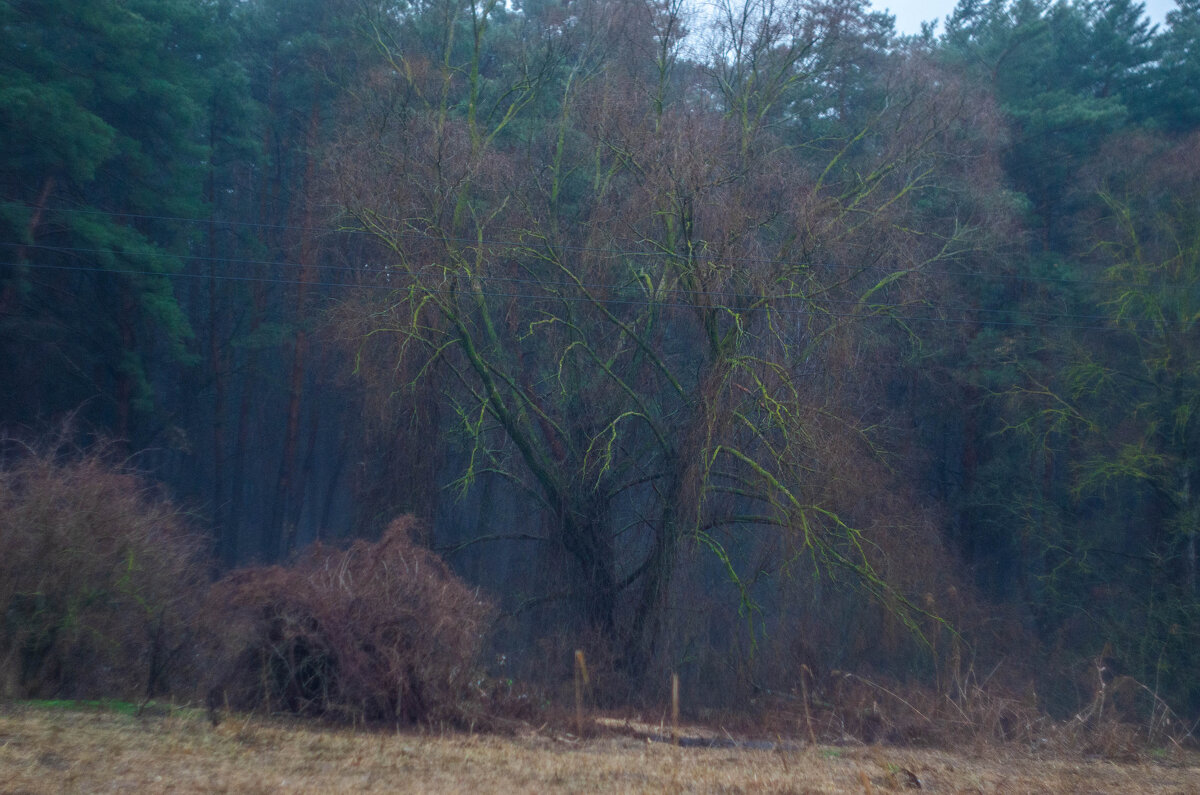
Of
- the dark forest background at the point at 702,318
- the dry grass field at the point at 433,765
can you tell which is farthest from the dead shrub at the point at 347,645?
the dark forest background at the point at 702,318

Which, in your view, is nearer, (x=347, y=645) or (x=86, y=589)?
(x=347, y=645)

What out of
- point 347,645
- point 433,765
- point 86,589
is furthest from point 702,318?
point 433,765

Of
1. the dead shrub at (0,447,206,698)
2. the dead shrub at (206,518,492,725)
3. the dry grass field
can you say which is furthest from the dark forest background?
the dry grass field

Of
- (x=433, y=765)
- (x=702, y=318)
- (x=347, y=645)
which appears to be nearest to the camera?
(x=433, y=765)

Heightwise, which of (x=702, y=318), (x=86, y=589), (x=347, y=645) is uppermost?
(x=702, y=318)

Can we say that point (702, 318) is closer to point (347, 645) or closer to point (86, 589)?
point (347, 645)

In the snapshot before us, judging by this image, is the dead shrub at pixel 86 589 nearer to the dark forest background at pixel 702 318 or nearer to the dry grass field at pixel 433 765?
the dry grass field at pixel 433 765

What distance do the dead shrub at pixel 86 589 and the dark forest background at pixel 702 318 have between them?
6.42 feet

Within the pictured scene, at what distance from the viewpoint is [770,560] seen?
55.8ft

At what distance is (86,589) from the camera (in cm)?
1052

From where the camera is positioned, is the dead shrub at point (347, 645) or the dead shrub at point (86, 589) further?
the dead shrub at point (86, 589)

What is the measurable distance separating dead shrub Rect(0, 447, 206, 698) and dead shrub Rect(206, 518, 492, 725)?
29.9 inches

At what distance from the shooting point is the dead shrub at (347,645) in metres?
9.94

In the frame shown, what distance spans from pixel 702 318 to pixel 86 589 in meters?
11.0
